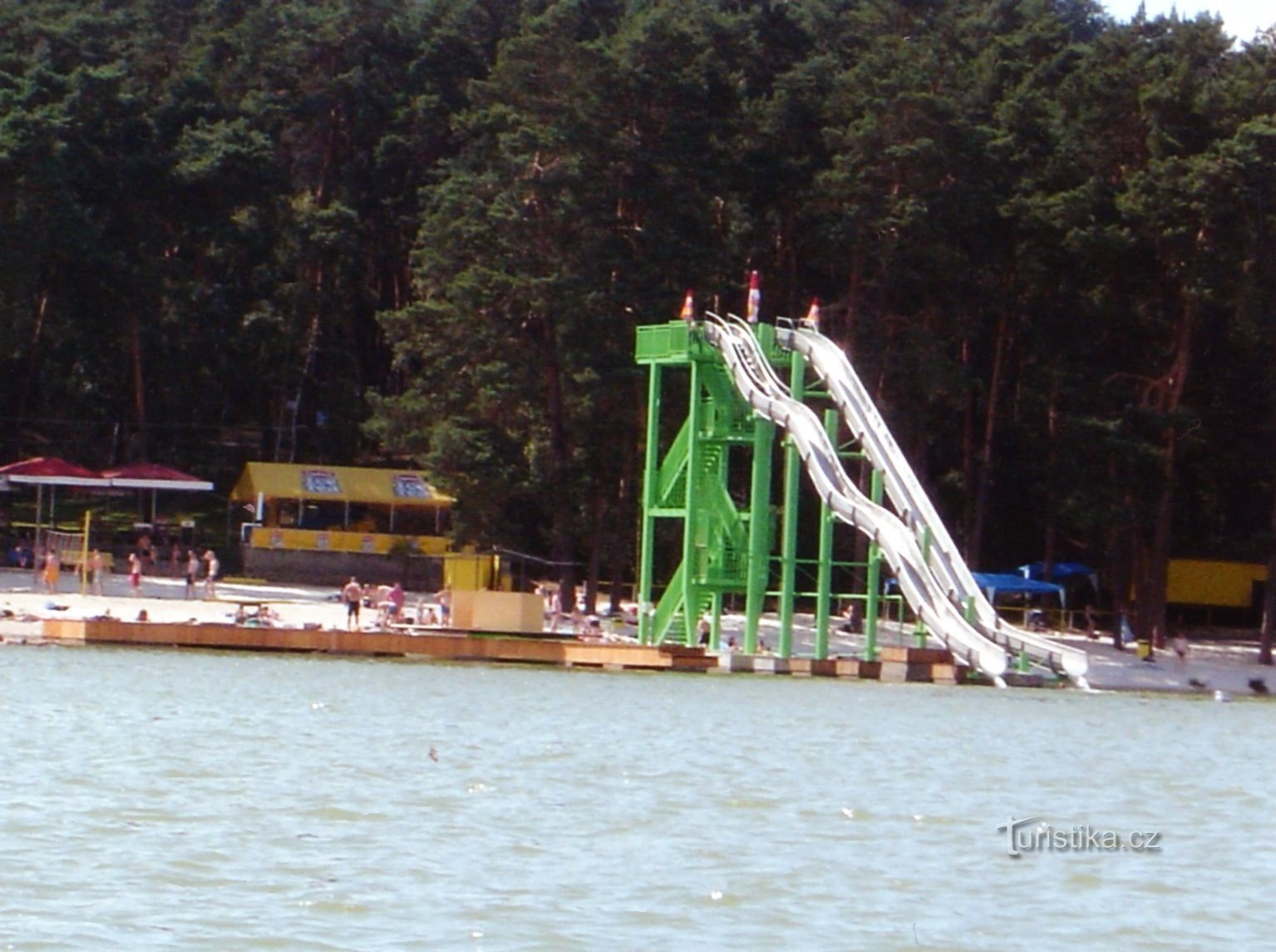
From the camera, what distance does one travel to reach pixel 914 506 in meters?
46.5

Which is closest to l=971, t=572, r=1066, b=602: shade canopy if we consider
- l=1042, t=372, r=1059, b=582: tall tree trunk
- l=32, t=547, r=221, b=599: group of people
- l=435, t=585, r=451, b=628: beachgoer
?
l=1042, t=372, r=1059, b=582: tall tree trunk

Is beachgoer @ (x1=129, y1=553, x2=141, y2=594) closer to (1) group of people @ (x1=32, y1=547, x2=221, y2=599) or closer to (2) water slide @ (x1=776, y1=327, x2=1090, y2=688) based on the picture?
(1) group of people @ (x1=32, y1=547, x2=221, y2=599)

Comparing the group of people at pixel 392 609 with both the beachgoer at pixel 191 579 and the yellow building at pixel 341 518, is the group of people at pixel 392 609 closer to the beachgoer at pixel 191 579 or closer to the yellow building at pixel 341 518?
the beachgoer at pixel 191 579

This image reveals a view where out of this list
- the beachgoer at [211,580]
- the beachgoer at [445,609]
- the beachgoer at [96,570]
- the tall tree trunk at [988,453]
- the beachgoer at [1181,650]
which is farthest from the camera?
the tall tree trunk at [988,453]

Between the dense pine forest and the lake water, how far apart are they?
2408 cm

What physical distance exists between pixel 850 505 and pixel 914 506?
49.4 inches

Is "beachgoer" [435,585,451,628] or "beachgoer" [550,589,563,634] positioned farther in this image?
"beachgoer" [550,589,563,634]

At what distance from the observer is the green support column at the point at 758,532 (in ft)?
159

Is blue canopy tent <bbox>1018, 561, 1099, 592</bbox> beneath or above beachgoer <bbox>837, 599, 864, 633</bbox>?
above

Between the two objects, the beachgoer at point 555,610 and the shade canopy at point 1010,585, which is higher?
the shade canopy at point 1010,585

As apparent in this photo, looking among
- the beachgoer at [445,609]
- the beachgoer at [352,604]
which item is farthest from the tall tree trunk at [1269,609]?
the beachgoer at [352,604]

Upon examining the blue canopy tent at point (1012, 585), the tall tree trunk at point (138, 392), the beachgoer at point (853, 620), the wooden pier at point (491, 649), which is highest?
the tall tree trunk at point (138, 392)

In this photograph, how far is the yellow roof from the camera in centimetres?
6550

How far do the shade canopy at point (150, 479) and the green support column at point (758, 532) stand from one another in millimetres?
18751
